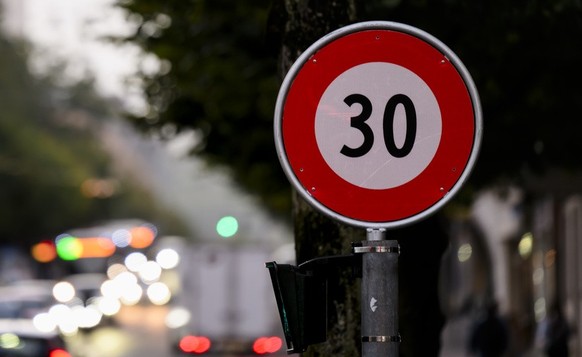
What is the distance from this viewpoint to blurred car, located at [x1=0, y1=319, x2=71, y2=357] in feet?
63.6

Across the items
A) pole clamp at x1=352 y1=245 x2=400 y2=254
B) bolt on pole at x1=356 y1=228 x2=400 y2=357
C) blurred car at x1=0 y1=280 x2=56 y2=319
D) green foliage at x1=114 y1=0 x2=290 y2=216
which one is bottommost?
bolt on pole at x1=356 y1=228 x2=400 y2=357

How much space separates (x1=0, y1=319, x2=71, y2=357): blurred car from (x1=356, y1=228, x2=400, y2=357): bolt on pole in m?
15.2

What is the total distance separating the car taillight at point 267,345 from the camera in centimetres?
3111

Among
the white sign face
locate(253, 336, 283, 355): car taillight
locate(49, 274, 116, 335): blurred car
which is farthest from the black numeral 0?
locate(49, 274, 116, 335): blurred car

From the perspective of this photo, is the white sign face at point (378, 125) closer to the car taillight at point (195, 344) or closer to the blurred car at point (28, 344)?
the blurred car at point (28, 344)

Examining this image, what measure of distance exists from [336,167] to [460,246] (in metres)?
49.6

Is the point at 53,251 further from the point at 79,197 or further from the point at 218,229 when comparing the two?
the point at 218,229

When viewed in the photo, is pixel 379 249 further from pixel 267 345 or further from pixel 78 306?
pixel 78 306

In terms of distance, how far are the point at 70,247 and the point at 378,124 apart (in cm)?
6627

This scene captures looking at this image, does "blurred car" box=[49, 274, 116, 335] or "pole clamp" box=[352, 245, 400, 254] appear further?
"blurred car" box=[49, 274, 116, 335]

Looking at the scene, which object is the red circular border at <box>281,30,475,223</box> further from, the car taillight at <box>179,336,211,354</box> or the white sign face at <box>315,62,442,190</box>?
the car taillight at <box>179,336,211,354</box>

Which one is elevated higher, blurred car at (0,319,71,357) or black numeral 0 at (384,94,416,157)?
blurred car at (0,319,71,357)

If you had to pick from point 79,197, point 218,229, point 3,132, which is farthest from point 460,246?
point 79,197

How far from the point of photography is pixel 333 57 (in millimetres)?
4914
